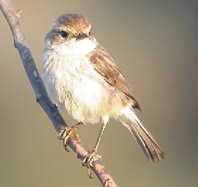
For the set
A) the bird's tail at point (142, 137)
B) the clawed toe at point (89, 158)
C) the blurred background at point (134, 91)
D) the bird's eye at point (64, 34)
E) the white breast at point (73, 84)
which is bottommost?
the clawed toe at point (89, 158)

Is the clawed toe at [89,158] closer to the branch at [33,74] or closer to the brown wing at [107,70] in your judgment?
the branch at [33,74]

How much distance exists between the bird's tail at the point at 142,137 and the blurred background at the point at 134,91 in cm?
274

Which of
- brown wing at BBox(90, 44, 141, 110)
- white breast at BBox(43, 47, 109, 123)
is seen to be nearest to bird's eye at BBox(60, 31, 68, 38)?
white breast at BBox(43, 47, 109, 123)

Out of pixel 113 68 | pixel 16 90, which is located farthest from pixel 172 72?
pixel 113 68

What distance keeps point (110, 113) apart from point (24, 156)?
356 centimetres

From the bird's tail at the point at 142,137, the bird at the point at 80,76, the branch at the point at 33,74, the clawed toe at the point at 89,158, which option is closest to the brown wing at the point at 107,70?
the bird at the point at 80,76

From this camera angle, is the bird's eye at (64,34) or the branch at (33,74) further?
the bird's eye at (64,34)

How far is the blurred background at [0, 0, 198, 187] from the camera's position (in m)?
8.08

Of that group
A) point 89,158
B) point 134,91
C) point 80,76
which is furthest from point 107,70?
point 134,91

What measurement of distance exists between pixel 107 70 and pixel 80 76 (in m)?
0.37

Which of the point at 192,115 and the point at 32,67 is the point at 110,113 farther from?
the point at 192,115

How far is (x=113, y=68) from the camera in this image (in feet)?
16.1

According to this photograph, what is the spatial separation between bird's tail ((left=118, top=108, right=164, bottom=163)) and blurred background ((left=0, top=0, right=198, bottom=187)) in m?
2.74

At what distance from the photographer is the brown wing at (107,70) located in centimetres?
473
